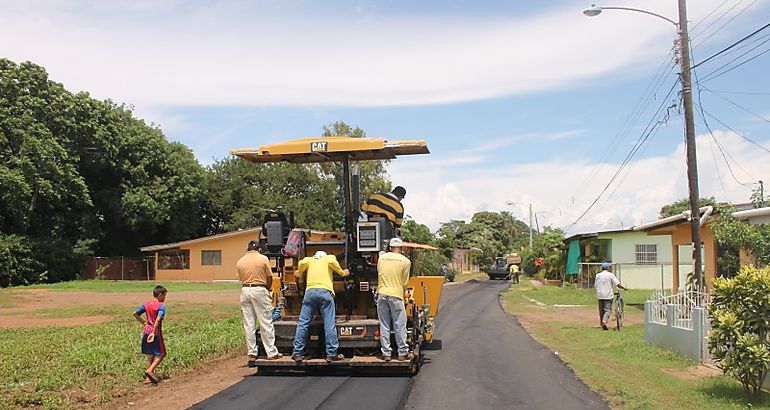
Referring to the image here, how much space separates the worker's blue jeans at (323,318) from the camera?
34.2 feet

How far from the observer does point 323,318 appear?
1055 centimetres

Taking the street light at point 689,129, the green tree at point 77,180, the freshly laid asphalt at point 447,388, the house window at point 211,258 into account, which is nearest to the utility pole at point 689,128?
the street light at point 689,129

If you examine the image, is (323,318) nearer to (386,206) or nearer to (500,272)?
(386,206)

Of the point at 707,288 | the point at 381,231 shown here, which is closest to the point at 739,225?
the point at 707,288

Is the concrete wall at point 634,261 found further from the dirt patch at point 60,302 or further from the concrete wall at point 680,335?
the concrete wall at point 680,335

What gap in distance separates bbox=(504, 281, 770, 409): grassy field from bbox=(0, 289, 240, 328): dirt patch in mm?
13050

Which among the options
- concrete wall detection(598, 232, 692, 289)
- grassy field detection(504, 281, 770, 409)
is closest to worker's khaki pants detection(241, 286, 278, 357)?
grassy field detection(504, 281, 770, 409)

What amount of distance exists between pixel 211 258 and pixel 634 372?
43.4 metres

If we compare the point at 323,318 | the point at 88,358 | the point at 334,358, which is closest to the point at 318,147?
the point at 323,318

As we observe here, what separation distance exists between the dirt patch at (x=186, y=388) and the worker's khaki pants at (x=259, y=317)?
1.63 ft

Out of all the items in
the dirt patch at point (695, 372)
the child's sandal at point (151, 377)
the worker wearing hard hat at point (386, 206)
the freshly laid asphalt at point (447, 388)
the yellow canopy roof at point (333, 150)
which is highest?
the yellow canopy roof at point (333, 150)

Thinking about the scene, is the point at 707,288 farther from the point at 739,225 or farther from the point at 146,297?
the point at 146,297

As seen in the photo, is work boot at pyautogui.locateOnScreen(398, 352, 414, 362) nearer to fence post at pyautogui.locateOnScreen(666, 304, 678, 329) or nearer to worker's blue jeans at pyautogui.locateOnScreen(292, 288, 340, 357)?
worker's blue jeans at pyautogui.locateOnScreen(292, 288, 340, 357)

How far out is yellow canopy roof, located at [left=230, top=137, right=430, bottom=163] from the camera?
11.1 metres
